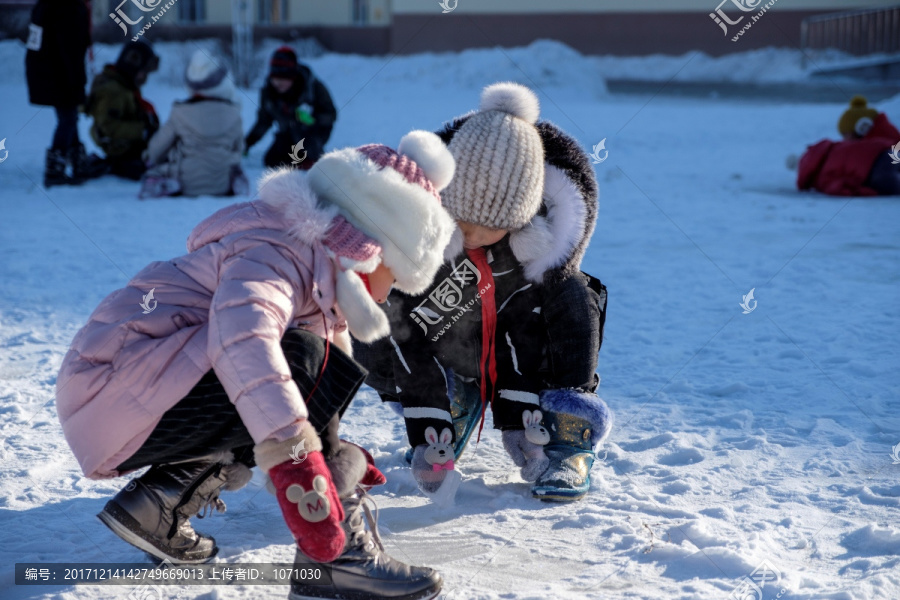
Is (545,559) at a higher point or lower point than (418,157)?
lower

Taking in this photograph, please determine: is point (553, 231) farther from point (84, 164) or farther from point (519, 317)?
point (84, 164)

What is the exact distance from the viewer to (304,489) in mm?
1538

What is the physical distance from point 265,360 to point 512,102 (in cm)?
107

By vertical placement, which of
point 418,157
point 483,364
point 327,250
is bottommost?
point 483,364

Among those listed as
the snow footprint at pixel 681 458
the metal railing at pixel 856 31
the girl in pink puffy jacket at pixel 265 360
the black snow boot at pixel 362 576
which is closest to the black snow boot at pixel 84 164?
the girl in pink puffy jacket at pixel 265 360

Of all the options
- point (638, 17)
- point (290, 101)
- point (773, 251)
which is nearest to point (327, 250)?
point (773, 251)

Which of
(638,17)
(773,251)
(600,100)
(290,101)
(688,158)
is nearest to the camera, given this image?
(773,251)

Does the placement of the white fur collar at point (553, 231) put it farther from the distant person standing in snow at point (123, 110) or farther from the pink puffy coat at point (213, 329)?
the distant person standing in snow at point (123, 110)

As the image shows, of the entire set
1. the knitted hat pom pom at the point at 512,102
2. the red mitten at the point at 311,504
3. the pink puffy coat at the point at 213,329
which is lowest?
the red mitten at the point at 311,504

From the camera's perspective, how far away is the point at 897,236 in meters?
5.18

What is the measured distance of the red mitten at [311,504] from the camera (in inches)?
60.6

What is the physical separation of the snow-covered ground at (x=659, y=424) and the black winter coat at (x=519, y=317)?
0.24m

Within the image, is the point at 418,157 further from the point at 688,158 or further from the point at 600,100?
the point at 600,100

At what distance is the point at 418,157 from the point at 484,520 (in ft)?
2.80
